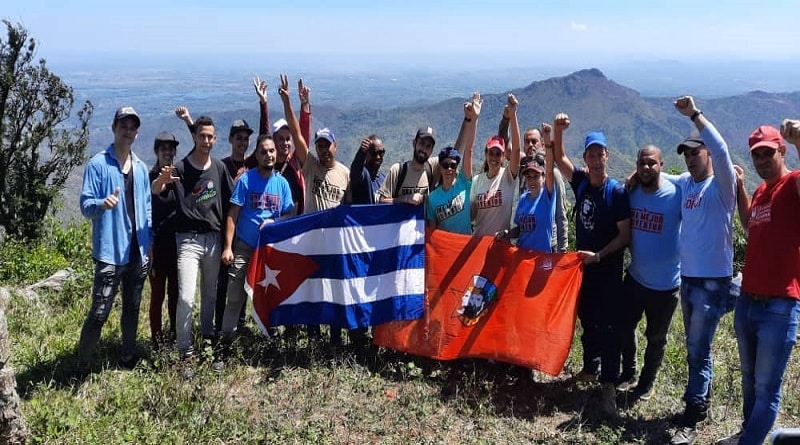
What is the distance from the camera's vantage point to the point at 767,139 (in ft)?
15.3

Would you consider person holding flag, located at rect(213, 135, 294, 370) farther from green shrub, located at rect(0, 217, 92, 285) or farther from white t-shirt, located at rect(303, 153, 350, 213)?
green shrub, located at rect(0, 217, 92, 285)

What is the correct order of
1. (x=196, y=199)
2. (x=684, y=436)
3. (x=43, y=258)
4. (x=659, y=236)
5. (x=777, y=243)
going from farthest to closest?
1. (x=43, y=258)
2. (x=196, y=199)
3. (x=659, y=236)
4. (x=684, y=436)
5. (x=777, y=243)

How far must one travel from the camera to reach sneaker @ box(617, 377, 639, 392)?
6.41m

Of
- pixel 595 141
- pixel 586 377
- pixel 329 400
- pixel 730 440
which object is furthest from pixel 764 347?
pixel 329 400

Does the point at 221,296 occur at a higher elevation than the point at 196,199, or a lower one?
lower

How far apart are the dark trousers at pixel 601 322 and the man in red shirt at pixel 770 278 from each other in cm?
129

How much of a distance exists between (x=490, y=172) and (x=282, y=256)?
2.76m

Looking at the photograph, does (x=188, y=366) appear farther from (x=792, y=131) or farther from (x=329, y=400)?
(x=792, y=131)

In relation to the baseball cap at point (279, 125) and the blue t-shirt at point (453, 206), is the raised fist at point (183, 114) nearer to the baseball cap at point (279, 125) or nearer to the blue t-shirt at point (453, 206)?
the baseball cap at point (279, 125)

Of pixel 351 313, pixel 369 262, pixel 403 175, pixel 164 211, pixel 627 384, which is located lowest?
pixel 627 384

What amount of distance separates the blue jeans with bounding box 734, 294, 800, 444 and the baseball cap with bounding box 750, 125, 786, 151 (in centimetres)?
129

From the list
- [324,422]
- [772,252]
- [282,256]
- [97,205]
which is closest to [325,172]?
[282,256]

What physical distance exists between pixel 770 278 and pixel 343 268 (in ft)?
14.6

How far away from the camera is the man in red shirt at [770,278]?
4.57 meters
